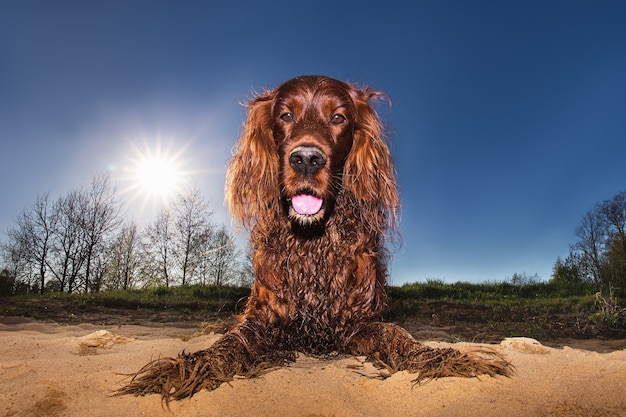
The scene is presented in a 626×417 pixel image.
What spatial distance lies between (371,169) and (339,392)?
81.1 inches

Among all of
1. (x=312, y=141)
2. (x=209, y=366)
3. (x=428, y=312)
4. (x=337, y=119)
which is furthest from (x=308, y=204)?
(x=428, y=312)

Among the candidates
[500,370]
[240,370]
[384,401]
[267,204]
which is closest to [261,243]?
[267,204]

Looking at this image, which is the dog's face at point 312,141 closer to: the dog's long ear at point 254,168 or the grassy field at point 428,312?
the dog's long ear at point 254,168

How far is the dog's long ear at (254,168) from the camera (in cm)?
381

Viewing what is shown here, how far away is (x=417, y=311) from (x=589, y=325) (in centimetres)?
333

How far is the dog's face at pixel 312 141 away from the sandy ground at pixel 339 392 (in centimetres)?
125

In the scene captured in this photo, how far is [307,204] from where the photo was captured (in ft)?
10.6

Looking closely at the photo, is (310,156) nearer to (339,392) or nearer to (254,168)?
(254,168)

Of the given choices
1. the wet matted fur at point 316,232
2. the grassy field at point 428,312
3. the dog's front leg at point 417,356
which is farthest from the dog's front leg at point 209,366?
the grassy field at point 428,312

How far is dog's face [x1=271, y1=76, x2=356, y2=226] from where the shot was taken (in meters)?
3.12

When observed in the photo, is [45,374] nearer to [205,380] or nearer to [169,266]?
[205,380]

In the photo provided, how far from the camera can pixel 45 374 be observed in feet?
9.16

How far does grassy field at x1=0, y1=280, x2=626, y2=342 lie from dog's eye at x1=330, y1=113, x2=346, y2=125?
229 centimetres

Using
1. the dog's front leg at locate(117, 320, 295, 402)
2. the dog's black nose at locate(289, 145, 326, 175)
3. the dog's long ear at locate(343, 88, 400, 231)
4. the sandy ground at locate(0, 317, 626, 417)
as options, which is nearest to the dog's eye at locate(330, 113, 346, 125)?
the dog's long ear at locate(343, 88, 400, 231)
